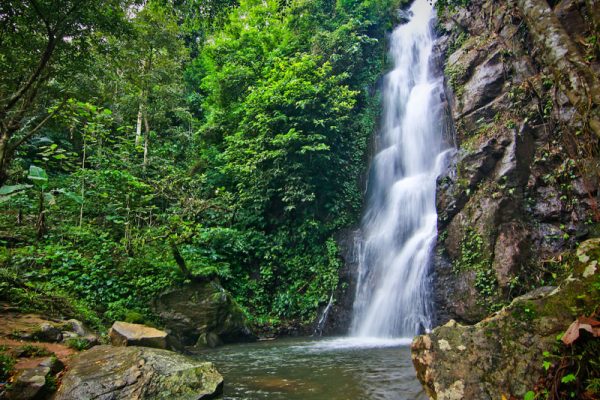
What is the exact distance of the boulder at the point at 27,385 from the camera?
3.53m

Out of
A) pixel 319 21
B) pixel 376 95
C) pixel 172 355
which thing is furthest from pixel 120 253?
pixel 319 21

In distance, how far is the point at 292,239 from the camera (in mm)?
12539

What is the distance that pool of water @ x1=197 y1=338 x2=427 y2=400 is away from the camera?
464cm

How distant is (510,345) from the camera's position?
10.0 feet

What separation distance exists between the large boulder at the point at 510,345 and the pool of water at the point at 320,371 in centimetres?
140

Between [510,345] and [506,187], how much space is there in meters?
5.99

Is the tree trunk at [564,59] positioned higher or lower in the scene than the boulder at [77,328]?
higher

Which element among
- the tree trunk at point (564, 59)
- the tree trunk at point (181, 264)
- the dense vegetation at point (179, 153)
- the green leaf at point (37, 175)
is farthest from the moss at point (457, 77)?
the green leaf at point (37, 175)

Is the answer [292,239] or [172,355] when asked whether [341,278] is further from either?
[172,355]

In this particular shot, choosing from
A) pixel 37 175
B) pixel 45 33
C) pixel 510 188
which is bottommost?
pixel 510 188

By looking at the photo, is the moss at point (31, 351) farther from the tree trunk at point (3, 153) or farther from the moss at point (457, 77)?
the moss at point (457, 77)

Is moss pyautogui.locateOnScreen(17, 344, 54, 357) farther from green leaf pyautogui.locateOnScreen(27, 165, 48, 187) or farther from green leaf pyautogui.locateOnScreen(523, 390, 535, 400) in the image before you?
green leaf pyautogui.locateOnScreen(523, 390, 535, 400)

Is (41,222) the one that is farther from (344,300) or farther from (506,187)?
(506,187)

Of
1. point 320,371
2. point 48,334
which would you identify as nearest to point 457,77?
point 320,371
